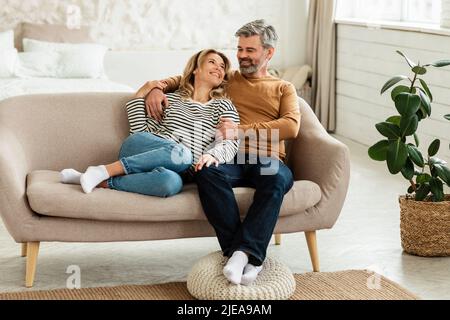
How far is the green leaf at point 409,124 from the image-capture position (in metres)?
3.54

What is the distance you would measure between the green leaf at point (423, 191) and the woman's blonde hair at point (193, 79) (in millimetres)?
951

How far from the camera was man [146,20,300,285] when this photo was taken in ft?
10.2

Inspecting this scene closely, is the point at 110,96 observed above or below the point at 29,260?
above

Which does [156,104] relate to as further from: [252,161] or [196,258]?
[196,258]

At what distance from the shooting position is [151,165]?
11.0ft

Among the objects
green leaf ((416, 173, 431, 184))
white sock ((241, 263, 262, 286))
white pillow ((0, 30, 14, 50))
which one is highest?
white pillow ((0, 30, 14, 50))

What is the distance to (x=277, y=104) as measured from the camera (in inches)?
143

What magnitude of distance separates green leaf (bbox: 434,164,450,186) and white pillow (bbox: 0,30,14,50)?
3659 millimetres

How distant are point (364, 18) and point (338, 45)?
300mm

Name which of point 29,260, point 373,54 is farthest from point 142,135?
point 373,54

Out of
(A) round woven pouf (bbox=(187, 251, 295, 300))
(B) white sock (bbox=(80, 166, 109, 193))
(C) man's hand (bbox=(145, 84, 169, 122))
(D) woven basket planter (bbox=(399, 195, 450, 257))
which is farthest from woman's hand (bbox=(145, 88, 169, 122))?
(D) woven basket planter (bbox=(399, 195, 450, 257))

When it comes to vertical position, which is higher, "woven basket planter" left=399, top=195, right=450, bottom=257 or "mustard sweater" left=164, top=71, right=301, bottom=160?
"mustard sweater" left=164, top=71, right=301, bottom=160

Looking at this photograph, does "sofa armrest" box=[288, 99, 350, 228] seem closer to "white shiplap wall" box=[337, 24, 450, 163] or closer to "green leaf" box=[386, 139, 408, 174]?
"green leaf" box=[386, 139, 408, 174]

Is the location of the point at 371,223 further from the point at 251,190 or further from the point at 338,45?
the point at 338,45
